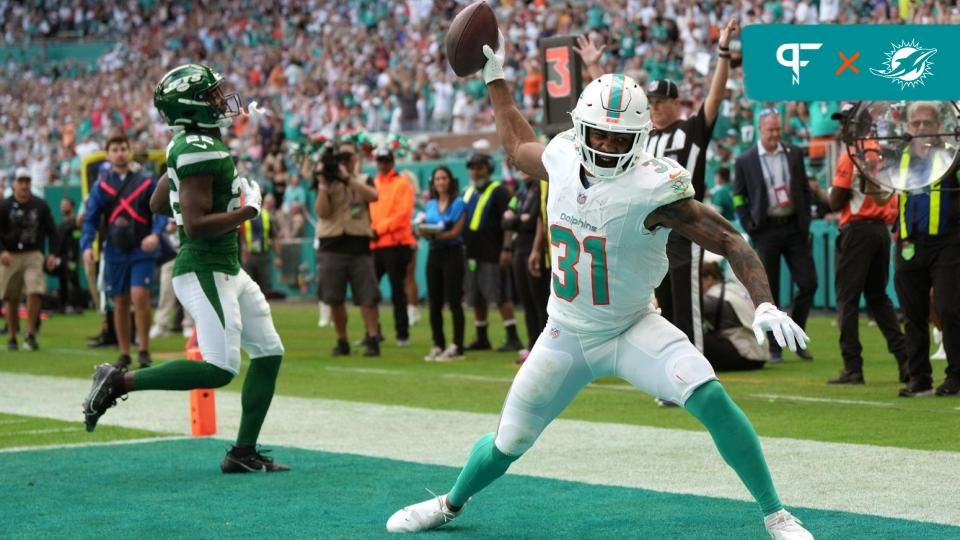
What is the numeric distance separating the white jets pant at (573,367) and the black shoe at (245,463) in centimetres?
230

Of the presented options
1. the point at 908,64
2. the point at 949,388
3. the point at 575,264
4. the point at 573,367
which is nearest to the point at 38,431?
the point at 573,367

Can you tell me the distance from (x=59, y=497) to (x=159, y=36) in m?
37.2

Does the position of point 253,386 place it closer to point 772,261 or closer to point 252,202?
point 252,202

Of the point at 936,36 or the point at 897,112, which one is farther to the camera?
the point at 897,112

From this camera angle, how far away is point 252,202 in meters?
7.91

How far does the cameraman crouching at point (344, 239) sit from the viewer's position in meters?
14.9

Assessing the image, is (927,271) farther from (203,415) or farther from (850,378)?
(203,415)

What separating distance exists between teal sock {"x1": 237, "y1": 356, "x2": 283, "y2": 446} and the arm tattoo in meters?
3.00

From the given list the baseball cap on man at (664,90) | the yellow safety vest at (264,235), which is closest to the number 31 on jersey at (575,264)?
the baseball cap on man at (664,90)

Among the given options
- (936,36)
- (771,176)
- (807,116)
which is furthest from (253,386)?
(807,116)

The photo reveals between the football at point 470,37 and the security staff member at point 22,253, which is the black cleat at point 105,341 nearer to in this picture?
the security staff member at point 22,253

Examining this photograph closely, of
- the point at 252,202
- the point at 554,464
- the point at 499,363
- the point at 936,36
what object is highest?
the point at 936,36

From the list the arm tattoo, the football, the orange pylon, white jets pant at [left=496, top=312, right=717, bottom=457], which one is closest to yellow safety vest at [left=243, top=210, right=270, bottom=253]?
the orange pylon

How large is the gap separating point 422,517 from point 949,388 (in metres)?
5.24
